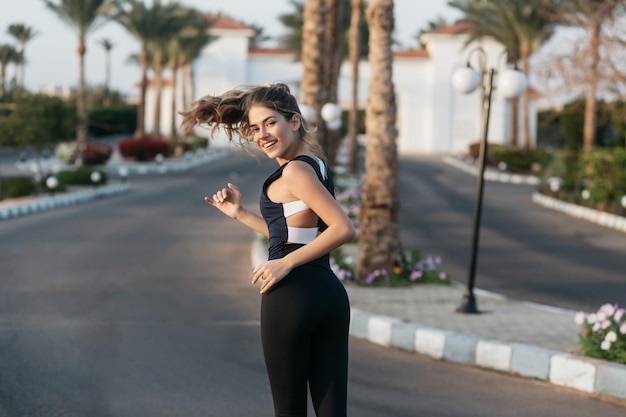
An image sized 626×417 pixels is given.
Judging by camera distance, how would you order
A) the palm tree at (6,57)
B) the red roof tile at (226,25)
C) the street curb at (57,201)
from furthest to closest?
1. the palm tree at (6,57)
2. the red roof tile at (226,25)
3. the street curb at (57,201)

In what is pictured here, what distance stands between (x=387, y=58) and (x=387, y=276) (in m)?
2.52

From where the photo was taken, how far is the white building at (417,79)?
73.6 metres

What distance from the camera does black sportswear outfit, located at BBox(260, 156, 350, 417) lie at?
3867mm

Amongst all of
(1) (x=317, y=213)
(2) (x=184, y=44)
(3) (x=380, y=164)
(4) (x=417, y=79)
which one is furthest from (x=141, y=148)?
(1) (x=317, y=213)

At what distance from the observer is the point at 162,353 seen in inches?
316

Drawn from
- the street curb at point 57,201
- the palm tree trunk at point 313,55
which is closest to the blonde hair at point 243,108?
the palm tree trunk at point 313,55

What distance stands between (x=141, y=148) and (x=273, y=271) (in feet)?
146

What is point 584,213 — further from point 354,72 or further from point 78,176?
point 354,72

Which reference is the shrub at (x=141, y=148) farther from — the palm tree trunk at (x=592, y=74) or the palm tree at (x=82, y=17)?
the palm tree trunk at (x=592, y=74)

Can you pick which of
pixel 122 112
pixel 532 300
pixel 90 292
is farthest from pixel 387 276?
pixel 122 112

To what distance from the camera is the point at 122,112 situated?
78.9m

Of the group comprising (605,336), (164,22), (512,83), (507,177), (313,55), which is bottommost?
(507,177)

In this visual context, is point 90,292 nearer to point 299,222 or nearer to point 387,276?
point 387,276

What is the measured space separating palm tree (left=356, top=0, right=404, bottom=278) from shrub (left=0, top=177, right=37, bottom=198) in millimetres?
15351
